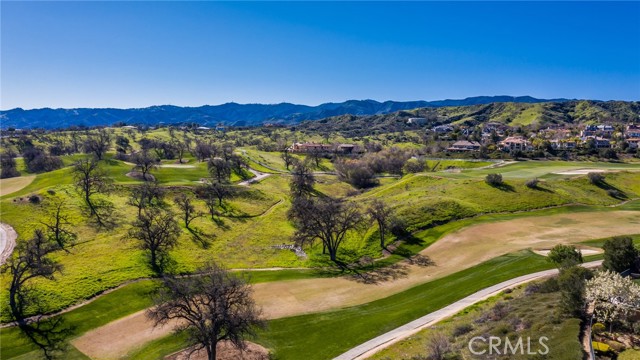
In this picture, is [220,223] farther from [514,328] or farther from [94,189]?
[514,328]

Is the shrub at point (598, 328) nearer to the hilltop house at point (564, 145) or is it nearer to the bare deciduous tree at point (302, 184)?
the bare deciduous tree at point (302, 184)

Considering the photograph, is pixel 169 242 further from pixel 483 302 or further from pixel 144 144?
pixel 144 144

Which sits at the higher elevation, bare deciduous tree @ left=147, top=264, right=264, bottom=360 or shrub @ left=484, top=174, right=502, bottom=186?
shrub @ left=484, top=174, right=502, bottom=186

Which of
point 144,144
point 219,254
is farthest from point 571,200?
point 144,144

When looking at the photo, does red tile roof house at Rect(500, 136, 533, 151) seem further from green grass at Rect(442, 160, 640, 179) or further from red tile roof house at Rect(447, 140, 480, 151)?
green grass at Rect(442, 160, 640, 179)

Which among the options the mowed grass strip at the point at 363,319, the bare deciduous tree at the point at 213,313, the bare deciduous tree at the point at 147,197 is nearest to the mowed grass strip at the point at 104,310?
the mowed grass strip at the point at 363,319

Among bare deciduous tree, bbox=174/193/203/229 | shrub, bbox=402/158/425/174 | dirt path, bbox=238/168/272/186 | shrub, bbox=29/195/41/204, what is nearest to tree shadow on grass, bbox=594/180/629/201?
shrub, bbox=402/158/425/174
